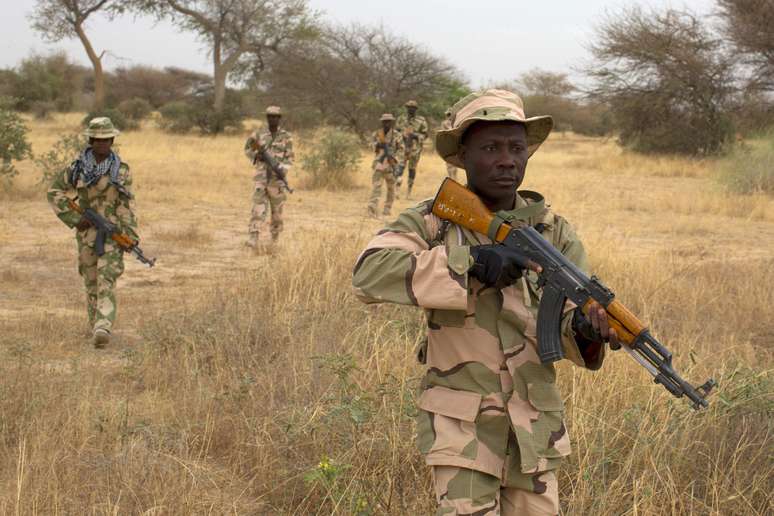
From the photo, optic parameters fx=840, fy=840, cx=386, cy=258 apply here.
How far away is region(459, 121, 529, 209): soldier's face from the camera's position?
2.13m

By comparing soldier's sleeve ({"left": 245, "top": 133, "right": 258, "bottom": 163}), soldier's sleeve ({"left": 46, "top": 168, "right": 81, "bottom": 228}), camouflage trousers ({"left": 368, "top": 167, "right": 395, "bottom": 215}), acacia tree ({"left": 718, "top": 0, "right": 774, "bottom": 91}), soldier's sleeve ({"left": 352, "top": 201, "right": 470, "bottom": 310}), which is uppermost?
acacia tree ({"left": 718, "top": 0, "right": 774, "bottom": 91})

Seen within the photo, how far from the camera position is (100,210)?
572 cm

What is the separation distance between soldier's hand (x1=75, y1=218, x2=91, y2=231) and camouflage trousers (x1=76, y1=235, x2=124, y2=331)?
0.24 ft

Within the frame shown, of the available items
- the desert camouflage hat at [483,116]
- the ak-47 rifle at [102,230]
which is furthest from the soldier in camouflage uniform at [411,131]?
the desert camouflage hat at [483,116]

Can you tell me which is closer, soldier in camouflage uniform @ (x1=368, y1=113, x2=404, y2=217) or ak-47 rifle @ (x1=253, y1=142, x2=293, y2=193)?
ak-47 rifle @ (x1=253, y1=142, x2=293, y2=193)

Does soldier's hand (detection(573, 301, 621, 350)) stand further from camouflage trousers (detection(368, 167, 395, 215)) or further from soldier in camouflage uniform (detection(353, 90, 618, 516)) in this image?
camouflage trousers (detection(368, 167, 395, 215))

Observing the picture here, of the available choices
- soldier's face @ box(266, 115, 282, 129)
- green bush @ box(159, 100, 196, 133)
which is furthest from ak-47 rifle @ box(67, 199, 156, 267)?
green bush @ box(159, 100, 196, 133)

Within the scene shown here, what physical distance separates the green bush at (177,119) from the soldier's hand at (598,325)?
28481 millimetres

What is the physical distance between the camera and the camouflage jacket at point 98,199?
18.4 feet

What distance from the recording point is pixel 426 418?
209cm

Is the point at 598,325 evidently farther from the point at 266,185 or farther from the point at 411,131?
the point at 411,131

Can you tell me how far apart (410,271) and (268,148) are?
776 centimetres

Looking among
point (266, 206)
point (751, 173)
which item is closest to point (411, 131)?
point (266, 206)

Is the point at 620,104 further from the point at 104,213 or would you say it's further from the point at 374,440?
the point at 374,440
